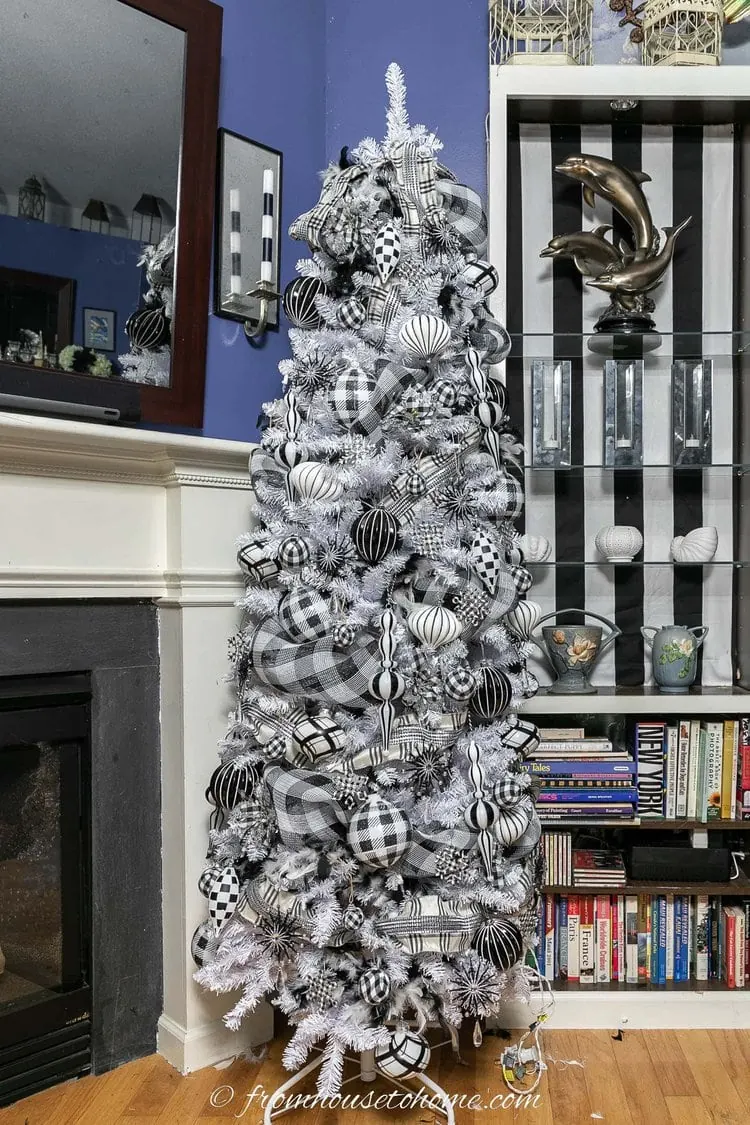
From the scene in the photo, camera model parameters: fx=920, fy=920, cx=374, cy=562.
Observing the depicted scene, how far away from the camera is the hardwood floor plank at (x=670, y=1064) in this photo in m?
1.90

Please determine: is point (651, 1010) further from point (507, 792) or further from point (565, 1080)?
point (507, 792)

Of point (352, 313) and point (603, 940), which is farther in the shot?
point (603, 940)

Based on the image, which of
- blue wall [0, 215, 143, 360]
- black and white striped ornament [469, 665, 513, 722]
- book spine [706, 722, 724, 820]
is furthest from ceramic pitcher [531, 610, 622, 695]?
blue wall [0, 215, 143, 360]

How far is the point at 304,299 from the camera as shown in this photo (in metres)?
1.87

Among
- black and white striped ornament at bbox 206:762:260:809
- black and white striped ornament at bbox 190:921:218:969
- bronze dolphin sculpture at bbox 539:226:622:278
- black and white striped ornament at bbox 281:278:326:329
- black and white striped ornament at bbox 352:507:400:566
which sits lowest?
black and white striped ornament at bbox 190:921:218:969

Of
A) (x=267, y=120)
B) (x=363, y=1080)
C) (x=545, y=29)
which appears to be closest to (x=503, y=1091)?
(x=363, y=1080)

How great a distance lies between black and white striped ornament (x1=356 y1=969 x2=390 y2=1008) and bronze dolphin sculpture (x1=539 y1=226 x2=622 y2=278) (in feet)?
5.71

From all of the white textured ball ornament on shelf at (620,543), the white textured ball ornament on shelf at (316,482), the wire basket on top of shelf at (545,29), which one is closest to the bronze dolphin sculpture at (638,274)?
the wire basket on top of shelf at (545,29)

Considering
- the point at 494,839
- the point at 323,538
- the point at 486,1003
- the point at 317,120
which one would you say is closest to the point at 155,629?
the point at 323,538

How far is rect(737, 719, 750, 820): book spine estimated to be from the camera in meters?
2.23

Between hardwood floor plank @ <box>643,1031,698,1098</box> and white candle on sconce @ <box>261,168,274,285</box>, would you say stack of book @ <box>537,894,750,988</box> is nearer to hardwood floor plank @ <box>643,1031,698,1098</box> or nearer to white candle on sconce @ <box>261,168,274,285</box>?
hardwood floor plank @ <box>643,1031,698,1098</box>

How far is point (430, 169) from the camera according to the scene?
184cm

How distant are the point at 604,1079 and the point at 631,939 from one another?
0.39 meters

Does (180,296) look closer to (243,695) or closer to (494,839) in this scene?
(243,695)
